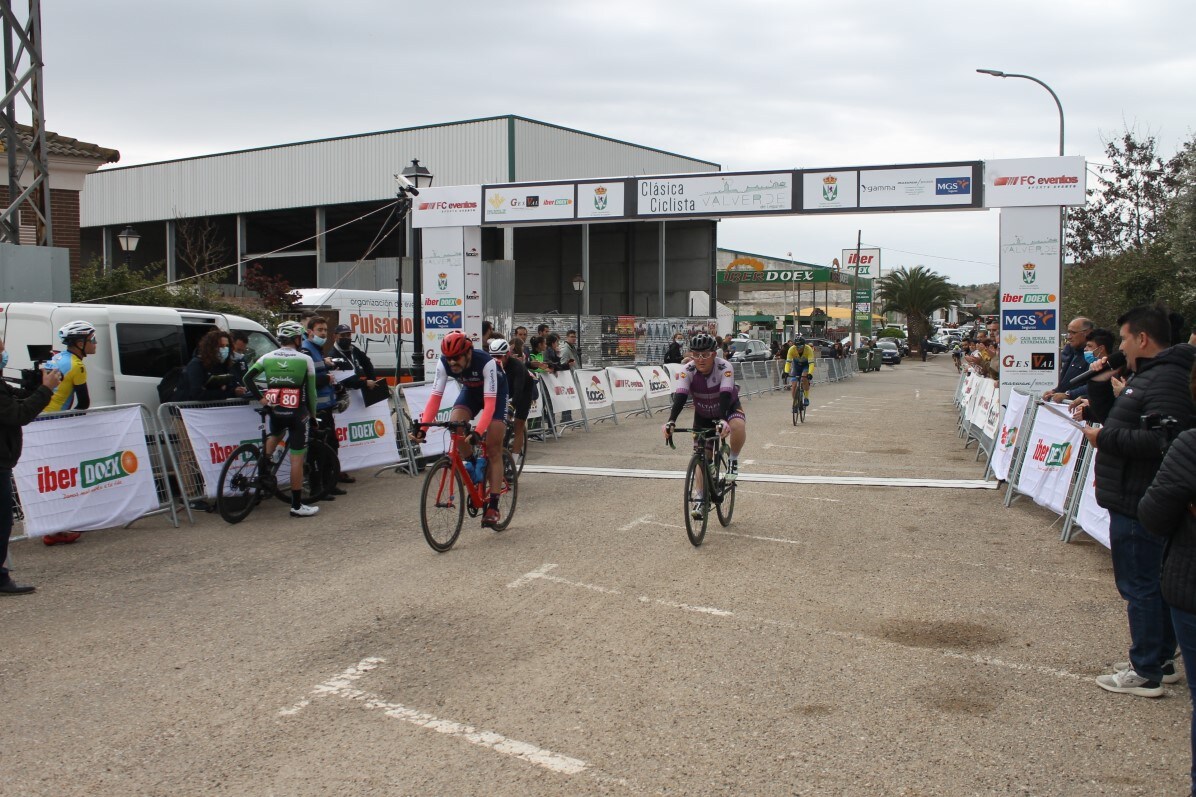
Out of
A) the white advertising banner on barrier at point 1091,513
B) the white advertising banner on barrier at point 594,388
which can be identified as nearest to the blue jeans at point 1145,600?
the white advertising banner on barrier at point 1091,513

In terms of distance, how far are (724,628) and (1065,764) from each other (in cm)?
218

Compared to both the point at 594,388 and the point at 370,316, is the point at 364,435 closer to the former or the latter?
the point at 594,388

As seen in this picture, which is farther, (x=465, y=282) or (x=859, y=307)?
(x=859, y=307)

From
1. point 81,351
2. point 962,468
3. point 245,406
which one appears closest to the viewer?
point 81,351

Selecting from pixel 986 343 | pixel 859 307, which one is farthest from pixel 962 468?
pixel 859 307

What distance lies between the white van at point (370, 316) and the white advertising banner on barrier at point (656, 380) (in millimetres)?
6662

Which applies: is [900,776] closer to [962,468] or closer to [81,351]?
[81,351]

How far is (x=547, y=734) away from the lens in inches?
167

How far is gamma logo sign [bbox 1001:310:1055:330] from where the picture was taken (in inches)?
565

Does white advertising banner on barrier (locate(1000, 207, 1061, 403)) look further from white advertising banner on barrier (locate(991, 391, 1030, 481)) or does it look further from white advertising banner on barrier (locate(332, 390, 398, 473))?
white advertising banner on barrier (locate(332, 390, 398, 473))

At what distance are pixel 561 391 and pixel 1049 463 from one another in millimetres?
9143

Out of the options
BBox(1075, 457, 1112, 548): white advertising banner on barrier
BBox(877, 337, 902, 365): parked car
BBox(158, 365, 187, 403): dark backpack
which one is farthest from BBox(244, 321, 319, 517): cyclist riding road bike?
BBox(877, 337, 902, 365): parked car

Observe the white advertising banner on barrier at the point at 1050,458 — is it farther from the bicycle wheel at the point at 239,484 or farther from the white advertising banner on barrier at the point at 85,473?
the white advertising banner on barrier at the point at 85,473

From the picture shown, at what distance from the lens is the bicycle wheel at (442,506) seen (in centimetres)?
768
